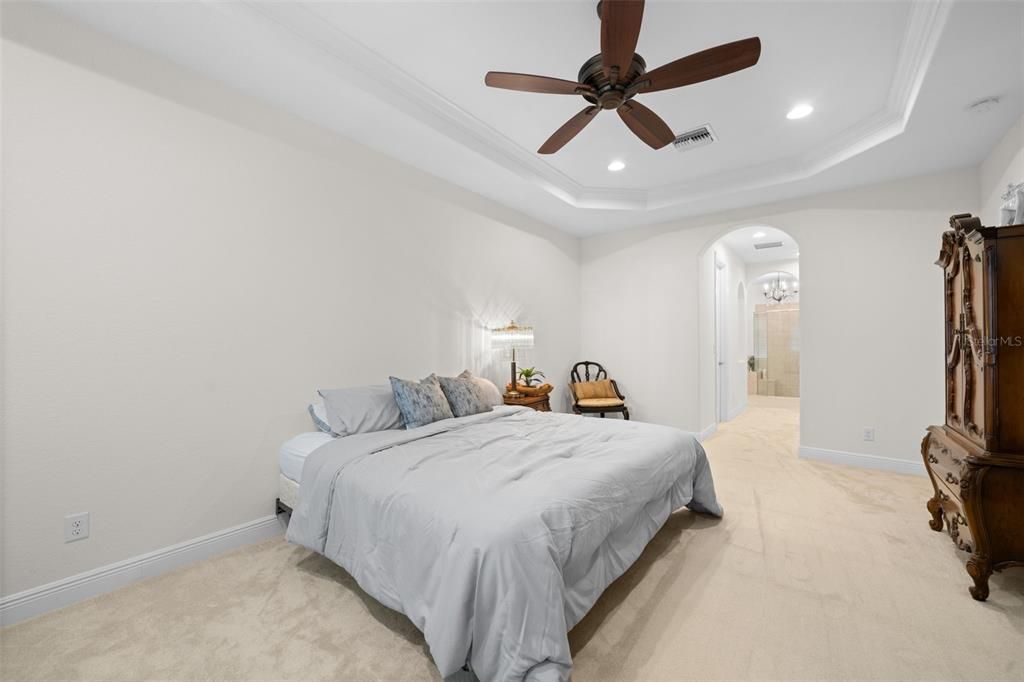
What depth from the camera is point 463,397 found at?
324 centimetres

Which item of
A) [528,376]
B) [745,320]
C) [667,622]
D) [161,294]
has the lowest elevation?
[667,622]

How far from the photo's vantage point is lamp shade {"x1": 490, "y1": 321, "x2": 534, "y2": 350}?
4246 millimetres

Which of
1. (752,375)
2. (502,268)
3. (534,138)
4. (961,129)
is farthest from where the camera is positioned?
(752,375)

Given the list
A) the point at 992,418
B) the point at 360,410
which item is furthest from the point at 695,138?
the point at 360,410

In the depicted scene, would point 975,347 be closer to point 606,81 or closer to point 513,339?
point 606,81

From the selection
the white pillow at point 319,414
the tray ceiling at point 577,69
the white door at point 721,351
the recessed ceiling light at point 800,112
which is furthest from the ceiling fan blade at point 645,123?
the white door at point 721,351

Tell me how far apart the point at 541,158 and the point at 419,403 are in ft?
8.03

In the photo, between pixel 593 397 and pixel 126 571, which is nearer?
pixel 126 571

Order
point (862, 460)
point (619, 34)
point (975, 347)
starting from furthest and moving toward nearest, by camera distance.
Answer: point (862, 460) → point (975, 347) → point (619, 34)

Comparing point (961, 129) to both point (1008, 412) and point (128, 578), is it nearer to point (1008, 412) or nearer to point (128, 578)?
point (1008, 412)

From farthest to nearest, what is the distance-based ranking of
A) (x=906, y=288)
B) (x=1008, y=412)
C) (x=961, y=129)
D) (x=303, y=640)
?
(x=906, y=288) → (x=961, y=129) → (x=1008, y=412) → (x=303, y=640)

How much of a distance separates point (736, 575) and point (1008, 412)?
1449 millimetres

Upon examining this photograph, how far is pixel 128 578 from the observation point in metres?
2.12

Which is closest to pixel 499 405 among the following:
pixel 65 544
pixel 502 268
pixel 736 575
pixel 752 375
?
pixel 502 268
